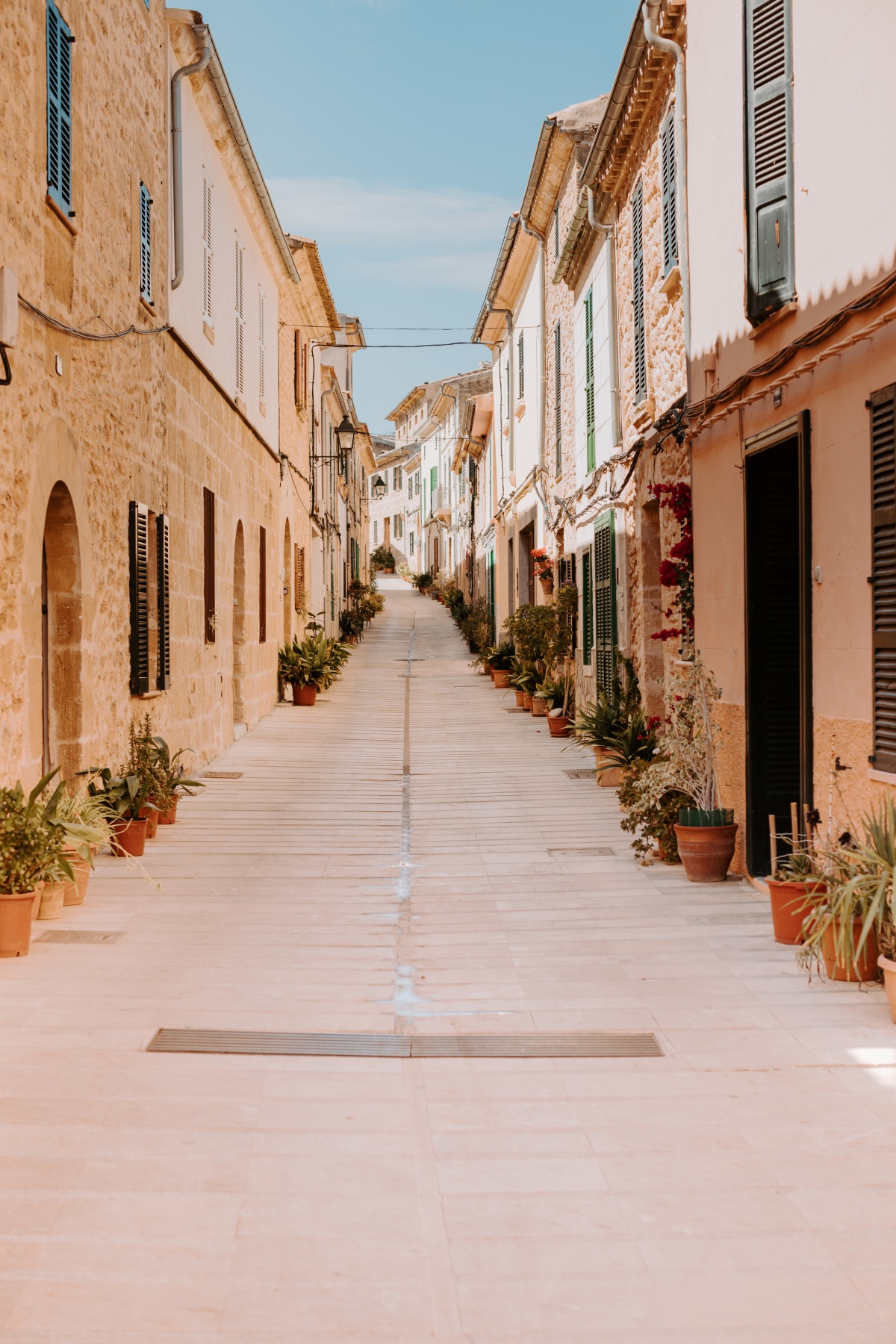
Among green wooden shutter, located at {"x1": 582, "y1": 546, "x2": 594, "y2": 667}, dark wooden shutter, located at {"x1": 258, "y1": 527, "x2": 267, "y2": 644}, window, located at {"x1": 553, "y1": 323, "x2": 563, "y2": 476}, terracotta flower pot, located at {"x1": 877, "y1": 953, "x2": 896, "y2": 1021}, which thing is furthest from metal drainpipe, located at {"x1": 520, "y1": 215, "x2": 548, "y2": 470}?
terracotta flower pot, located at {"x1": 877, "y1": 953, "x2": 896, "y2": 1021}

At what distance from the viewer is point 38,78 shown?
6.83 metres

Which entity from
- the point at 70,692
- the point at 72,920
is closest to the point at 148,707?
the point at 70,692

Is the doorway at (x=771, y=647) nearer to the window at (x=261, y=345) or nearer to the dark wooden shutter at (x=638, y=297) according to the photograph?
the dark wooden shutter at (x=638, y=297)

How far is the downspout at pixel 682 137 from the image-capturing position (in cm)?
876

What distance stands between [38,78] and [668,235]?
485cm

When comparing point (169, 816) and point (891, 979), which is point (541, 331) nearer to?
point (169, 816)

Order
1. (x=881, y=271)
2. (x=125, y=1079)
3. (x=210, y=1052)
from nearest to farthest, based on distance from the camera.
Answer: (x=125, y=1079), (x=210, y=1052), (x=881, y=271)

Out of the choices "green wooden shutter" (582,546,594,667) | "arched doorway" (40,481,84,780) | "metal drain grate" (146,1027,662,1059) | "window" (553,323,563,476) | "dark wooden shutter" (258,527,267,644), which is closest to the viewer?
"metal drain grate" (146,1027,662,1059)

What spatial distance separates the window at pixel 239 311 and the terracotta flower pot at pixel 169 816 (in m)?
7.24

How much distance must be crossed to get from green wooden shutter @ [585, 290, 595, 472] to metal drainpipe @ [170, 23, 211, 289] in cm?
469

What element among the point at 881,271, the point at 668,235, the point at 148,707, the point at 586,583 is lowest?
the point at 148,707

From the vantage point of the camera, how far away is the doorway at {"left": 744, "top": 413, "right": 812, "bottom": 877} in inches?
294

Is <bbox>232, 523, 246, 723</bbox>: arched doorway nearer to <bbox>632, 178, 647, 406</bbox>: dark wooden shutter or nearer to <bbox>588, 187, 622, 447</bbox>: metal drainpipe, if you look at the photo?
<bbox>588, 187, 622, 447</bbox>: metal drainpipe

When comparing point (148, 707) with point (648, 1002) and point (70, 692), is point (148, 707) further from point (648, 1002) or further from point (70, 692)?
point (648, 1002)
